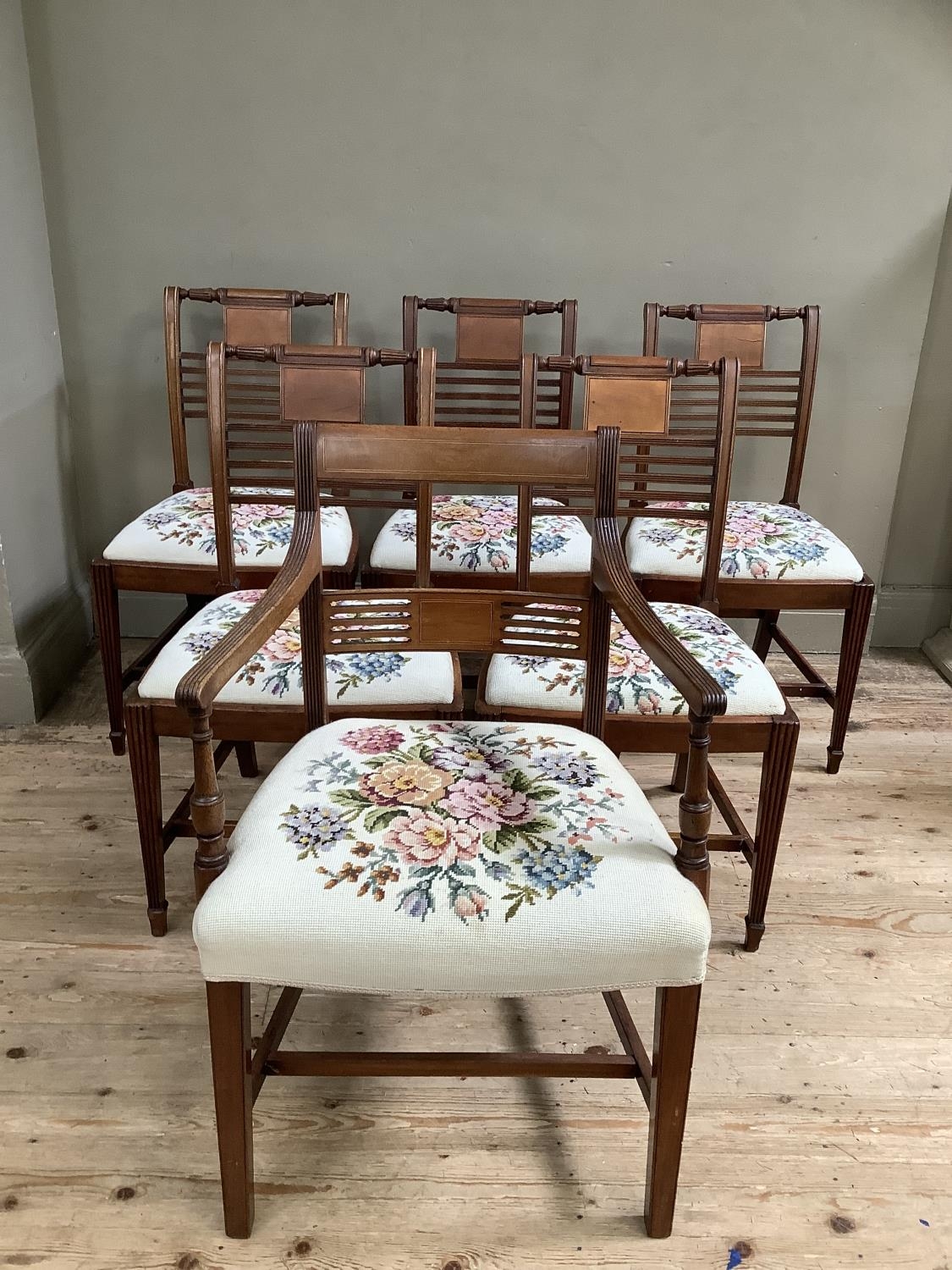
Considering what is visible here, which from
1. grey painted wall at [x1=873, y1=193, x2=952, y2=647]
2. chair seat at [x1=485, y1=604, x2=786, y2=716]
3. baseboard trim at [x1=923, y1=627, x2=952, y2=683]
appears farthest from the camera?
baseboard trim at [x1=923, y1=627, x2=952, y2=683]

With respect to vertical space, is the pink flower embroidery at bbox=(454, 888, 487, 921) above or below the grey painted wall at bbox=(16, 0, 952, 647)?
below

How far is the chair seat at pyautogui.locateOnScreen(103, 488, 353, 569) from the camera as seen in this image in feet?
6.86

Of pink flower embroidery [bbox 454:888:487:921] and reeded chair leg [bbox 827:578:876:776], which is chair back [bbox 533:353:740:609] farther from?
pink flower embroidery [bbox 454:888:487:921]

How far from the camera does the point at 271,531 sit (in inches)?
84.0

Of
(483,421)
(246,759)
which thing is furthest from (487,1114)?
(483,421)

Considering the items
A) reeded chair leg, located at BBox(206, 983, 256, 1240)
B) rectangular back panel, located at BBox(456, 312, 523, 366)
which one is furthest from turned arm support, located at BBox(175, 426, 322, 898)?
rectangular back panel, located at BBox(456, 312, 523, 366)

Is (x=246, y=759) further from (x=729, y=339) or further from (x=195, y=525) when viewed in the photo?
(x=729, y=339)

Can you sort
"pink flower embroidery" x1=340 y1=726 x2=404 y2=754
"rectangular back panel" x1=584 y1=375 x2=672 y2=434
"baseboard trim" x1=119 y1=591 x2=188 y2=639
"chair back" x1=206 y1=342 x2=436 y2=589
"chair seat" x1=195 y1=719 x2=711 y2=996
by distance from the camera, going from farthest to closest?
"baseboard trim" x1=119 y1=591 x2=188 y2=639, "rectangular back panel" x1=584 y1=375 x2=672 y2=434, "chair back" x1=206 y1=342 x2=436 y2=589, "pink flower embroidery" x1=340 y1=726 x2=404 y2=754, "chair seat" x1=195 y1=719 x2=711 y2=996

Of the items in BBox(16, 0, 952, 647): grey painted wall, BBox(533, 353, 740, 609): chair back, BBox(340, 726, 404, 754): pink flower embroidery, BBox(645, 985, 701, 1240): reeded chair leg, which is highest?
BBox(16, 0, 952, 647): grey painted wall

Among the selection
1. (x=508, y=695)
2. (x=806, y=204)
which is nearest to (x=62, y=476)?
(x=508, y=695)

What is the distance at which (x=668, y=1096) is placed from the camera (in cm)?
115

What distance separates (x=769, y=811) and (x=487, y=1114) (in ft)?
2.08

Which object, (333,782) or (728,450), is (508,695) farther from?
(728,450)

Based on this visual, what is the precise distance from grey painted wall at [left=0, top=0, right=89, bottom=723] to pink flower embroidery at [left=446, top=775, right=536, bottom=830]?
154 cm
